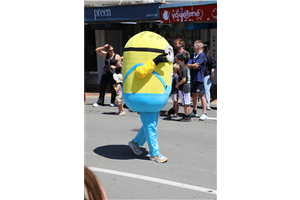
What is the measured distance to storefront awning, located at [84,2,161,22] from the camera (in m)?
13.2

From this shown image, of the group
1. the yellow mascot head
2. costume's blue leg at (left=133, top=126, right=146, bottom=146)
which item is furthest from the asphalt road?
the yellow mascot head

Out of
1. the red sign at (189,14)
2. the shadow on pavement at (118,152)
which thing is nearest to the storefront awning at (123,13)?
the red sign at (189,14)

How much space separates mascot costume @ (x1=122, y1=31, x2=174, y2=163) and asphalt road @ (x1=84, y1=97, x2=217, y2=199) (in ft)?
2.25

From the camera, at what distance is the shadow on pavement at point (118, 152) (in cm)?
635

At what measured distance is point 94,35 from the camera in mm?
17703

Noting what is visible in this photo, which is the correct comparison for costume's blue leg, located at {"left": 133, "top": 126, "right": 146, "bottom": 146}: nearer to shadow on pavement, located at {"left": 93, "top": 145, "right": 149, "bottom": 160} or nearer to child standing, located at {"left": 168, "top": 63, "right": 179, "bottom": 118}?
shadow on pavement, located at {"left": 93, "top": 145, "right": 149, "bottom": 160}

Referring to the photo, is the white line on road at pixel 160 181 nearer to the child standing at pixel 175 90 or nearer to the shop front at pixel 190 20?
the child standing at pixel 175 90

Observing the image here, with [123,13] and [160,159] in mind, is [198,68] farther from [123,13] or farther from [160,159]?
[123,13]

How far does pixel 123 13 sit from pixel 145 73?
9075mm

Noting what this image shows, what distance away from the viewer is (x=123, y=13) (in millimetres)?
13930

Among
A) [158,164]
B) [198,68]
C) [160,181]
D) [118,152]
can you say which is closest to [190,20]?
[198,68]
